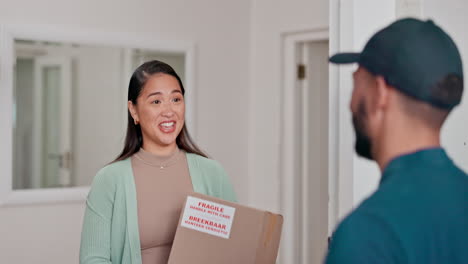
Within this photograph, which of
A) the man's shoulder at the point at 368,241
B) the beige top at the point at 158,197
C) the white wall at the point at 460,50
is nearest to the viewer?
the man's shoulder at the point at 368,241

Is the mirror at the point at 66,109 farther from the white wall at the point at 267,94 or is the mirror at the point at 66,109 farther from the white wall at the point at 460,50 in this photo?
the white wall at the point at 460,50

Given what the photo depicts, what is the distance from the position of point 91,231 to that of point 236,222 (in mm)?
433

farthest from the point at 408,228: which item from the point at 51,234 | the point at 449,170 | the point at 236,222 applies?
the point at 51,234

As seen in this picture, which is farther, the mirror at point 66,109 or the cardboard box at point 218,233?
the mirror at point 66,109

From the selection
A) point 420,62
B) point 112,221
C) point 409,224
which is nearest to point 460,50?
point 420,62

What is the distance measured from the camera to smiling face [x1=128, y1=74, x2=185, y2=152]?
169cm

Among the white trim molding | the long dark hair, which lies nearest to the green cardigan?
the long dark hair

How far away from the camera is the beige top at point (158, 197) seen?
1683 millimetres

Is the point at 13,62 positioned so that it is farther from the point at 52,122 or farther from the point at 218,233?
the point at 218,233

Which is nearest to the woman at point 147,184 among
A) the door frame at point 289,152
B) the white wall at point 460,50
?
the white wall at point 460,50

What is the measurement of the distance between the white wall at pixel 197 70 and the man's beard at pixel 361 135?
8.20ft

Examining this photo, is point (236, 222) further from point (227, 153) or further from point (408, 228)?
point (227, 153)

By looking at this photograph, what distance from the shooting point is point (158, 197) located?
1.73 metres

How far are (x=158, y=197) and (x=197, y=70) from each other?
197 cm
